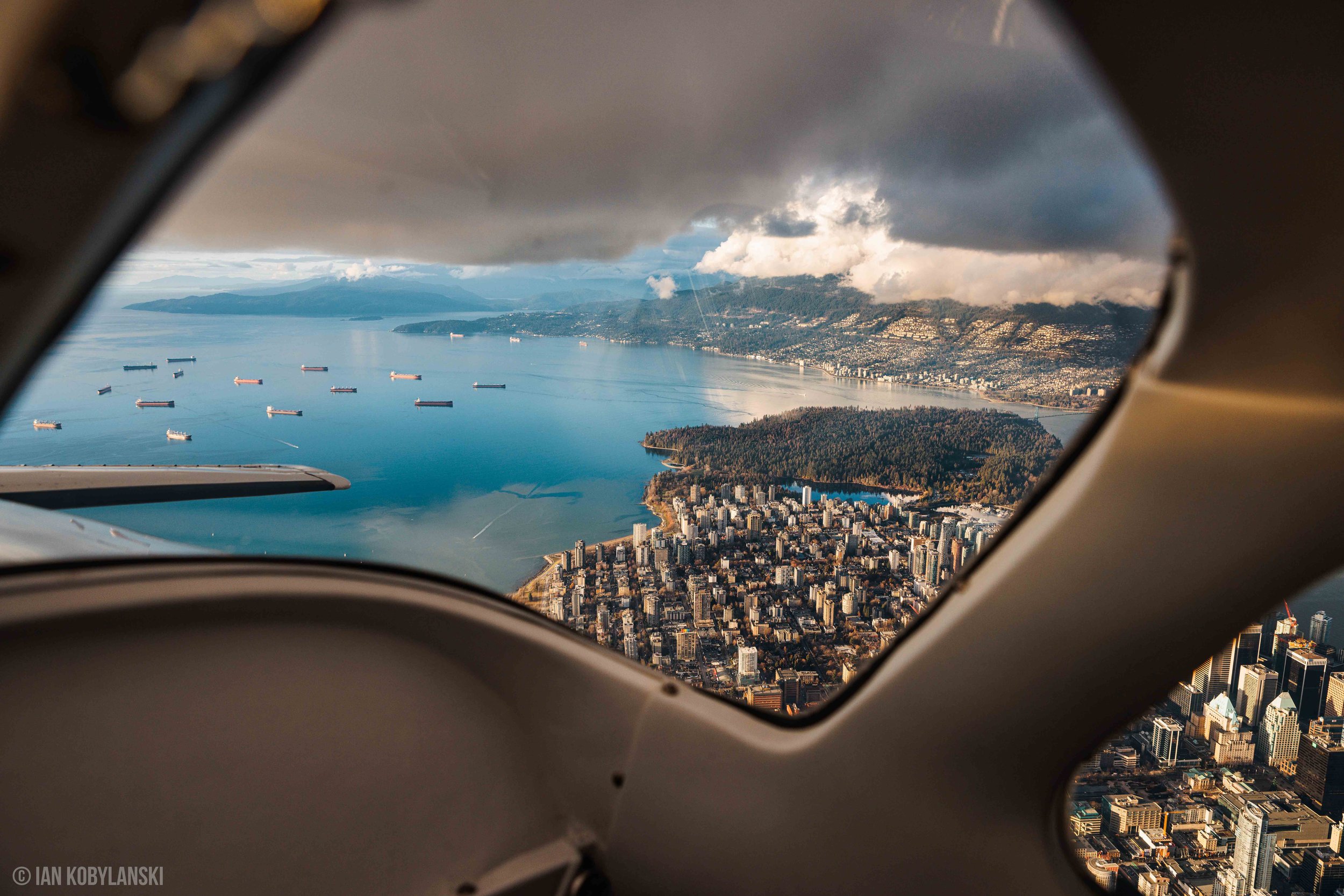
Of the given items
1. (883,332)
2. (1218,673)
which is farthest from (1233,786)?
(883,332)

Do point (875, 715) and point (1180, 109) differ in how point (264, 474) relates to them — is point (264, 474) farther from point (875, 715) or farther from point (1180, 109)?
point (1180, 109)

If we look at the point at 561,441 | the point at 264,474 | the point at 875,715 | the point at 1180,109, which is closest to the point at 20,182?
the point at 1180,109

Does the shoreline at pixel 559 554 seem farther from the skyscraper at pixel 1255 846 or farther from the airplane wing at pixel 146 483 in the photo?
the skyscraper at pixel 1255 846

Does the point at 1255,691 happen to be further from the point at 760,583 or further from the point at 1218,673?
the point at 760,583

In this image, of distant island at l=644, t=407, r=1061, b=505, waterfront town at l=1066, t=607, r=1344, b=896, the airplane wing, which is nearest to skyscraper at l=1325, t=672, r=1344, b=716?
waterfront town at l=1066, t=607, r=1344, b=896

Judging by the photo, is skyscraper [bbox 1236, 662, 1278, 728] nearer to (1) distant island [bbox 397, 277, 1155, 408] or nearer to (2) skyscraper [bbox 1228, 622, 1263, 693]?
(2) skyscraper [bbox 1228, 622, 1263, 693]

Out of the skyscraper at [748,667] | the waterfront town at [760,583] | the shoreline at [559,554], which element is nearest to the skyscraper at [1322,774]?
the waterfront town at [760,583]
